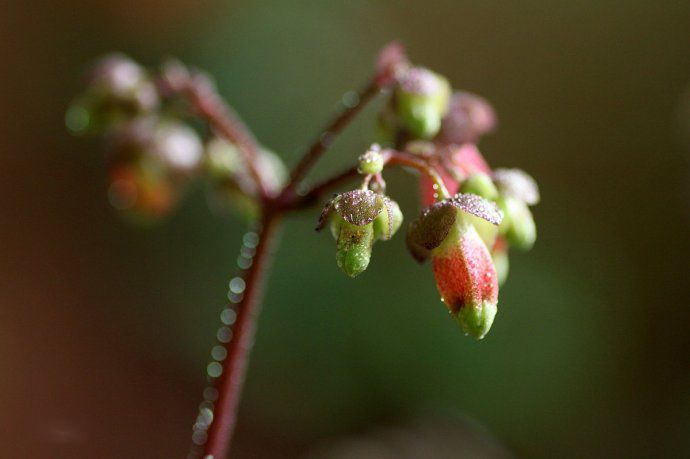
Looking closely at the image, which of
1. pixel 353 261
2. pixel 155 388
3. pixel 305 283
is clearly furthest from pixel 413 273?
pixel 353 261

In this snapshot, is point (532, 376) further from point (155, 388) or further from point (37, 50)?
point (37, 50)

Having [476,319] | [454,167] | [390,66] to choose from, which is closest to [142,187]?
[390,66]

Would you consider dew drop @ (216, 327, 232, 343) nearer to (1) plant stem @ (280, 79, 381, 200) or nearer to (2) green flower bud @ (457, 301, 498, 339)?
(1) plant stem @ (280, 79, 381, 200)

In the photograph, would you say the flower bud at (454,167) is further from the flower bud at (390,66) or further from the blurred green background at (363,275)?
the blurred green background at (363,275)

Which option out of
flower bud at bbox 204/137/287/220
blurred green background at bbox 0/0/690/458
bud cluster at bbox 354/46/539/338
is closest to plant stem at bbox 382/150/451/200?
bud cluster at bbox 354/46/539/338

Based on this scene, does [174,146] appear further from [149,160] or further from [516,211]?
[516,211]

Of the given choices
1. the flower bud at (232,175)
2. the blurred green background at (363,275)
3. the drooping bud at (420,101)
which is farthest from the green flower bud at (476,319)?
the blurred green background at (363,275)

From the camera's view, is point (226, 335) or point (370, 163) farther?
point (226, 335)
